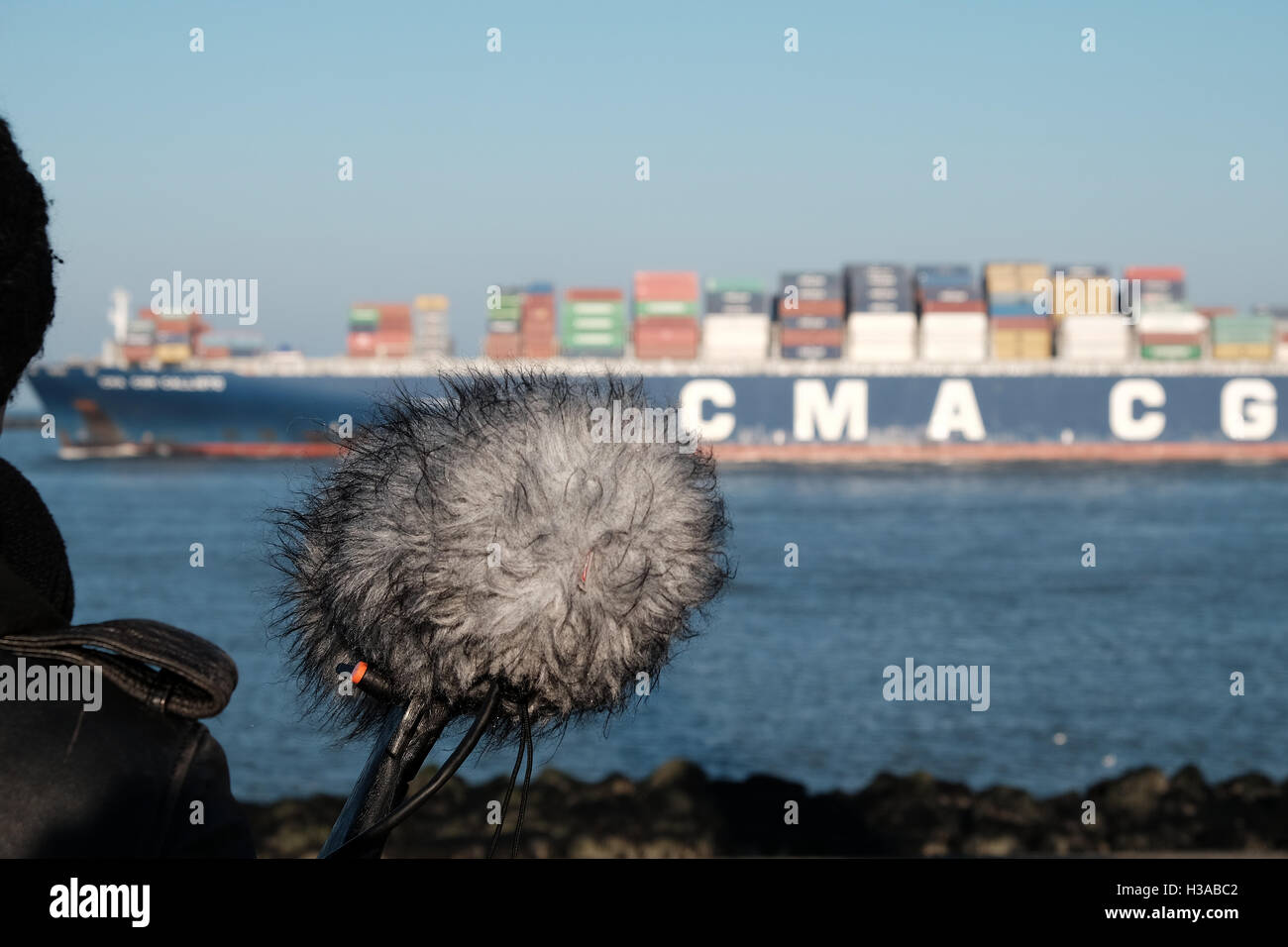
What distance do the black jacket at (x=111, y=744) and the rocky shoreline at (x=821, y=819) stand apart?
605 centimetres

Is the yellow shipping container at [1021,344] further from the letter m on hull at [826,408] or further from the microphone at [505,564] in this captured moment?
the microphone at [505,564]

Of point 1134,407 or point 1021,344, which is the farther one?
point 1021,344

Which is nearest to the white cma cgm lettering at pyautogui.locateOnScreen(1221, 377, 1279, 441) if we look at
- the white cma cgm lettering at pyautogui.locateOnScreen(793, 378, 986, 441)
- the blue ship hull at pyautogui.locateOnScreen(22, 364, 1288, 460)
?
the blue ship hull at pyautogui.locateOnScreen(22, 364, 1288, 460)

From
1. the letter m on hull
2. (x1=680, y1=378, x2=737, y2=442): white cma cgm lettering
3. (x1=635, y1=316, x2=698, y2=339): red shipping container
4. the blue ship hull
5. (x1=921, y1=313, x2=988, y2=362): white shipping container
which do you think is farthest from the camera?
(x1=635, y1=316, x2=698, y2=339): red shipping container

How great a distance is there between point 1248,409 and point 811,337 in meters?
15.6

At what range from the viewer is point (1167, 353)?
4109 centimetres

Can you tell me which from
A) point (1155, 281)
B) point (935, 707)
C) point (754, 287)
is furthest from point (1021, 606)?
point (1155, 281)

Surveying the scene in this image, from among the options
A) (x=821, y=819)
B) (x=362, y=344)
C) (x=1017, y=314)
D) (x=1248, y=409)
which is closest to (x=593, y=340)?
(x=362, y=344)

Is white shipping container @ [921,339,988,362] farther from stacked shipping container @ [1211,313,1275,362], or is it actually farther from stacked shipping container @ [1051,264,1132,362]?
stacked shipping container @ [1211,313,1275,362]

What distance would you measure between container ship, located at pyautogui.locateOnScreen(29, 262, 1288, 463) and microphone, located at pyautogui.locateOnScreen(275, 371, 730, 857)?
38.0 m

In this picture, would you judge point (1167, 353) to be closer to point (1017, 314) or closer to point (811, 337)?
point (1017, 314)

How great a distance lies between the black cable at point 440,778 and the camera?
0.79 meters

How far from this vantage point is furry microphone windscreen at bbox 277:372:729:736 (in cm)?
78
